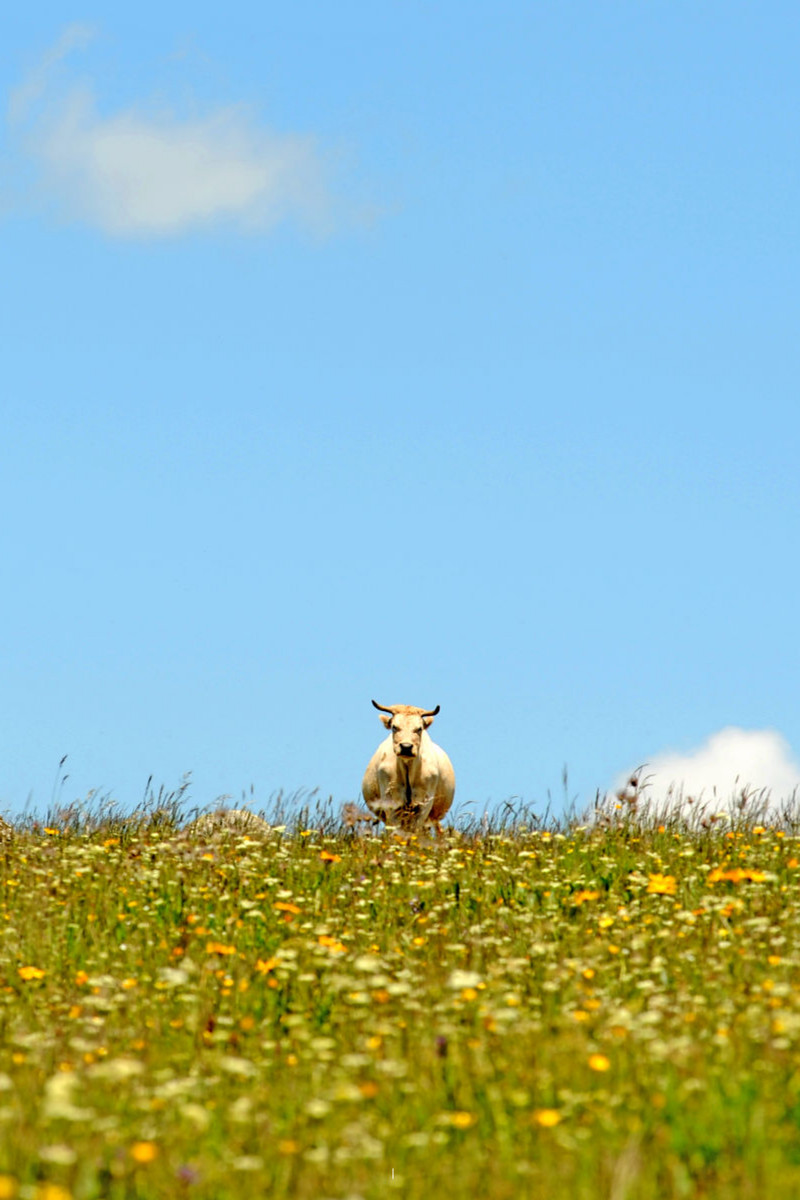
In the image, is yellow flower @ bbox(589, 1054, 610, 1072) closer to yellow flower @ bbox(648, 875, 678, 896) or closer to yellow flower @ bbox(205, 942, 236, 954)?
yellow flower @ bbox(205, 942, 236, 954)

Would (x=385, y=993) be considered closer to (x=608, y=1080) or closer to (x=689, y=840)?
(x=608, y=1080)

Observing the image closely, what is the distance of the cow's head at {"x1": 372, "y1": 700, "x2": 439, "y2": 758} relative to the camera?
2020cm

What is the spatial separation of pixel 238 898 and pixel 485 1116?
5.15 metres

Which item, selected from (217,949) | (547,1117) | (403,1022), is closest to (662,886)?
(403,1022)

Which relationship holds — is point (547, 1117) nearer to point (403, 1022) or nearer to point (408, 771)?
point (403, 1022)

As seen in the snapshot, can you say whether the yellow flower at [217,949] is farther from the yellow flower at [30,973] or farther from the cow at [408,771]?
the cow at [408,771]

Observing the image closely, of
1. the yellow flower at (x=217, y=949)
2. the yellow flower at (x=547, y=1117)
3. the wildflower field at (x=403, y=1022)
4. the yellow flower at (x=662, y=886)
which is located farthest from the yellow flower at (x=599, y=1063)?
the yellow flower at (x=662, y=886)

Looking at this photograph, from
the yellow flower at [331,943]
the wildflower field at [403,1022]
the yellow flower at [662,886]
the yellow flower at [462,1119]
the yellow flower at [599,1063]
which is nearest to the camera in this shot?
the wildflower field at [403,1022]

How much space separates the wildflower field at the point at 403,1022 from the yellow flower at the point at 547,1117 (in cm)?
1

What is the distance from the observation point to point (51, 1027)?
8320 millimetres

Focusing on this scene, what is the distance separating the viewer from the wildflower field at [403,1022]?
18.2 feet

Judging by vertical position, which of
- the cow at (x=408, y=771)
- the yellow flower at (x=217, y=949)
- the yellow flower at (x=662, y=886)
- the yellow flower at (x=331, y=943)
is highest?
the cow at (x=408, y=771)

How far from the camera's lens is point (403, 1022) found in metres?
7.64

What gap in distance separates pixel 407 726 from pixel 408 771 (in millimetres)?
794
